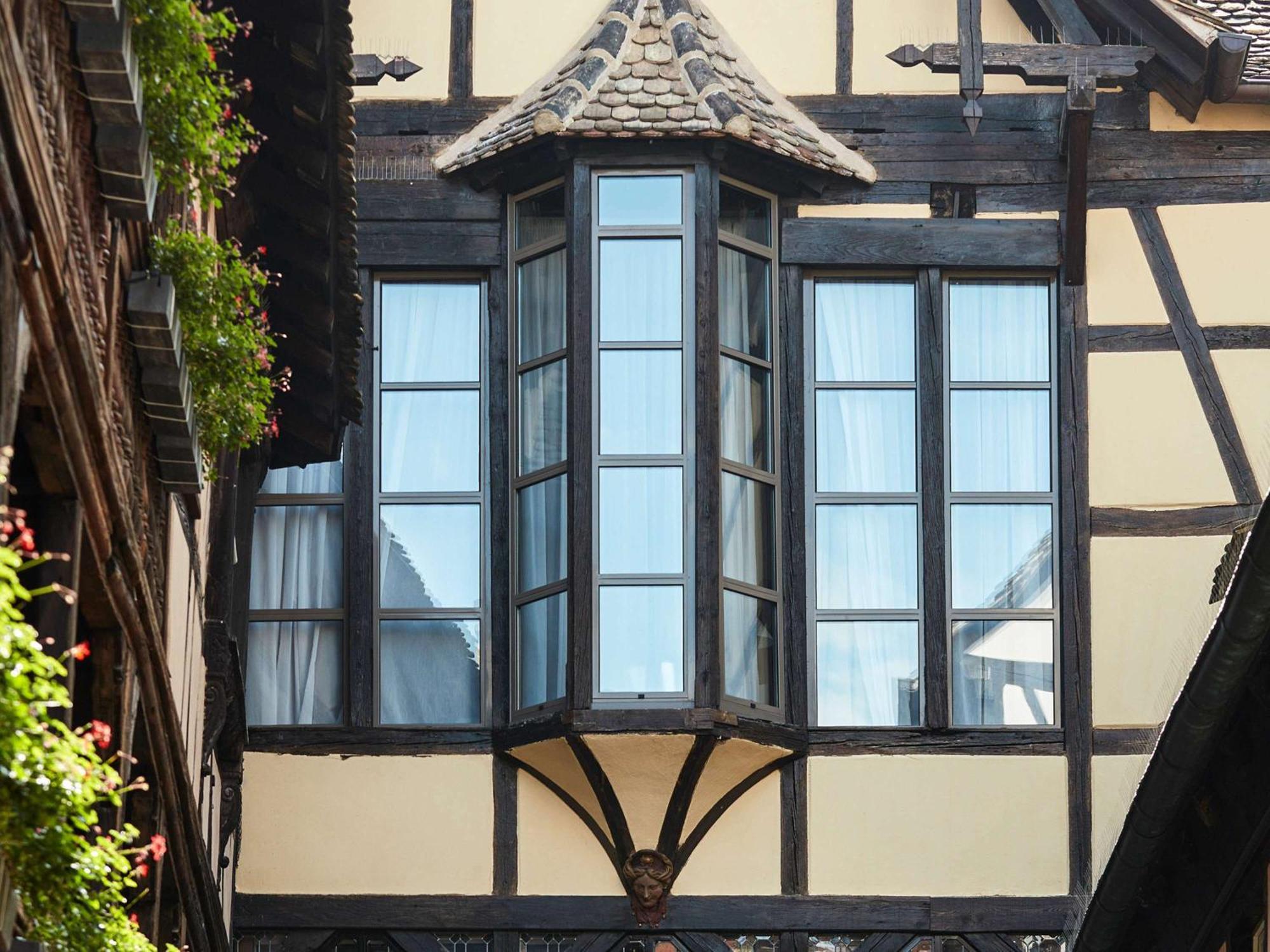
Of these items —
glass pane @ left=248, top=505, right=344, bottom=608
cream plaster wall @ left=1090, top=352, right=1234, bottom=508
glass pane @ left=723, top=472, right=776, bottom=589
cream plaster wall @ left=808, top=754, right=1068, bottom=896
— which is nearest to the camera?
cream plaster wall @ left=808, top=754, right=1068, bottom=896

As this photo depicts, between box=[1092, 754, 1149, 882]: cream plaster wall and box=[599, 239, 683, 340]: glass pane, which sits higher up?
box=[599, 239, 683, 340]: glass pane

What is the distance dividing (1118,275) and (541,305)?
8.68 ft

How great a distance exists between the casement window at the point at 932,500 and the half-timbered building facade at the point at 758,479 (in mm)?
19

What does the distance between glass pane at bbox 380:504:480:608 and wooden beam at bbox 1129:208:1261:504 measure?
3.29m

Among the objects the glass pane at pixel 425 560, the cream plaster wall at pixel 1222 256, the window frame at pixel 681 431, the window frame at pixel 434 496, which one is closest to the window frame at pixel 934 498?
the cream plaster wall at pixel 1222 256

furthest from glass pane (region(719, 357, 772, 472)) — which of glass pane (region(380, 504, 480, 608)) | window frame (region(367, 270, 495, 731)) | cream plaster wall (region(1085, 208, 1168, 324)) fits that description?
cream plaster wall (region(1085, 208, 1168, 324))

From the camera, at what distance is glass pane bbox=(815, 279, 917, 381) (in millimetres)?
13234

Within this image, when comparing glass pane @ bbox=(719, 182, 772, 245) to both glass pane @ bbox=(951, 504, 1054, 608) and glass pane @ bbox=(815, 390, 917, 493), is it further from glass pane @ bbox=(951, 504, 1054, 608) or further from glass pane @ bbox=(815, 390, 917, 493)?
glass pane @ bbox=(951, 504, 1054, 608)

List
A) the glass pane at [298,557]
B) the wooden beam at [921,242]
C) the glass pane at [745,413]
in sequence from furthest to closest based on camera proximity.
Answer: the wooden beam at [921,242]
the glass pane at [298,557]
the glass pane at [745,413]

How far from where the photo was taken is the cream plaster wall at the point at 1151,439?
13.0 m

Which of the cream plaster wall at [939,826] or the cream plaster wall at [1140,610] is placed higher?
the cream plaster wall at [1140,610]

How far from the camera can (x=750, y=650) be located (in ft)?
41.6

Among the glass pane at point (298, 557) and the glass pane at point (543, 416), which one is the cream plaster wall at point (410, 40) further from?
the glass pane at point (298, 557)

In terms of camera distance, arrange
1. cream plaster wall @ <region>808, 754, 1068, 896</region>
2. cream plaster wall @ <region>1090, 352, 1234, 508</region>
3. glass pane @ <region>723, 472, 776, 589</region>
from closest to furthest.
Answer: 1. cream plaster wall @ <region>808, 754, 1068, 896</region>
2. glass pane @ <region>723, 472, 776, 589</region>
3. cream plaster wall @ <region>1090, 352, 1234, 508</region>
